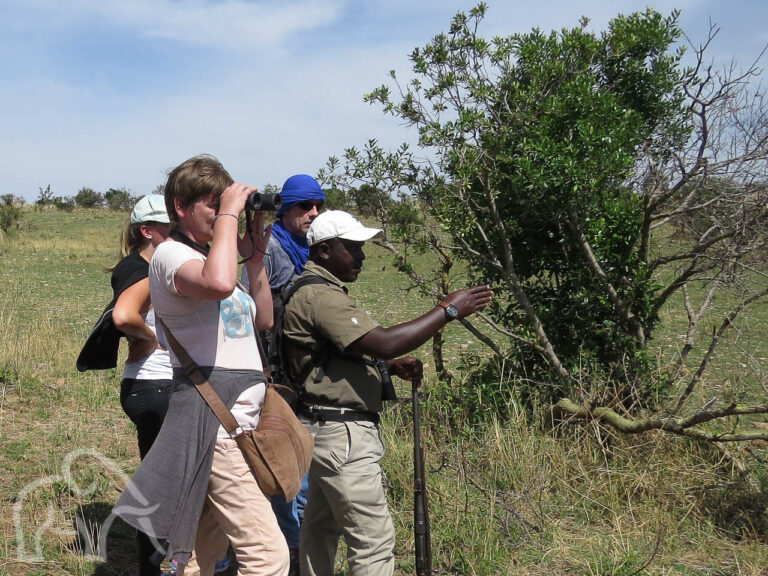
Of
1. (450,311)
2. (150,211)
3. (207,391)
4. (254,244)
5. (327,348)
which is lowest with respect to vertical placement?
(207,391)

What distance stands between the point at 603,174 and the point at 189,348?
10.7 feet

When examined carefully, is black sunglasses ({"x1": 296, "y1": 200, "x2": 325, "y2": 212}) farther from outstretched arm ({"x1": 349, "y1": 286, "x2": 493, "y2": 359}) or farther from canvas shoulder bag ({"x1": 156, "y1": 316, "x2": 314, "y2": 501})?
canvas shoulder bag ({"x1": 156, "y1": 316, "x2": 314, "y2": 501})

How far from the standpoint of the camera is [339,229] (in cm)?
316

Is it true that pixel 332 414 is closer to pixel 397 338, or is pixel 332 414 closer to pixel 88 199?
pixel 397 338

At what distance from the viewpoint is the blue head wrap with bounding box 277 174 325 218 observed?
13.6 feet

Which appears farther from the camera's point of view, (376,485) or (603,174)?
(603,174)

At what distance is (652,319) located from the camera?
5.52m

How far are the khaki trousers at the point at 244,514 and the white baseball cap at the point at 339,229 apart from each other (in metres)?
1.00

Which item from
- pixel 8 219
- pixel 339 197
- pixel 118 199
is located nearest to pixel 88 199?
pixel 118 199

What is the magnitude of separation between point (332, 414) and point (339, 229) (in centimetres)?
77

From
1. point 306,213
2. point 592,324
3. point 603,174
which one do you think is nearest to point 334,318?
point 306,213

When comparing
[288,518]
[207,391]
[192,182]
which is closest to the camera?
[207,391]

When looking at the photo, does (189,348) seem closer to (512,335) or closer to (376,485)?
(376,485)

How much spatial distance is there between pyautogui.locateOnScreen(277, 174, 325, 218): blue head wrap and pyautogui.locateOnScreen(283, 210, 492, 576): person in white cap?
964 millimetres
